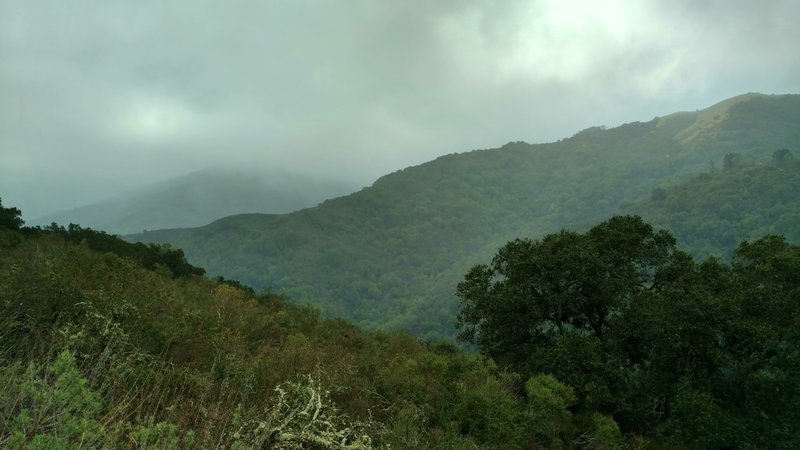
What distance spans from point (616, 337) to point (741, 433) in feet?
22.2

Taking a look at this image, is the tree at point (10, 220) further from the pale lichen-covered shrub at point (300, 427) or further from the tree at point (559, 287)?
the pale lichen-covered shrub at point (300, 427)

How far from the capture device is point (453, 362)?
51.8ft

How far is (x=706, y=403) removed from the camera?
55.4ft

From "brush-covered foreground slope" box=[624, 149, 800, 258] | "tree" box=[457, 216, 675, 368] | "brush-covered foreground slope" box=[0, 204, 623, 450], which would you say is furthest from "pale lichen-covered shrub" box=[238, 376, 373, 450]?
"brush-covered foreground slope" box=[624, 149, 800, 258]

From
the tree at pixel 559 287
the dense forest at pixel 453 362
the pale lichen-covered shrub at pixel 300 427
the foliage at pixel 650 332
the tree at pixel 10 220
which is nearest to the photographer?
the dense forest at pixel 453 362

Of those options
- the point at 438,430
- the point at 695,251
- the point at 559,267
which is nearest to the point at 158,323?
the point at 438,430

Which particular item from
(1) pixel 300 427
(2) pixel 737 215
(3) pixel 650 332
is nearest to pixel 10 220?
(1) pixel 300 427

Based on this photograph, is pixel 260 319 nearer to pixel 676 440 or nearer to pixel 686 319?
pixel 676 440

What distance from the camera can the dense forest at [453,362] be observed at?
6527 millimetres

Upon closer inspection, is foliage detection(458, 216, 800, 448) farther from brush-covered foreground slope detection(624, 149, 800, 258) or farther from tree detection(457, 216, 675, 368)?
brush-covered foreground slope detection(624, 149, 800, 258)

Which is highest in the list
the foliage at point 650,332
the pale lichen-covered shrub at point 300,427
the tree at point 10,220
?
the tree at point 10,220

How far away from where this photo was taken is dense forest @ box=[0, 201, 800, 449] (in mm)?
6527

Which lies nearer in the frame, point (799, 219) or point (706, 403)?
point (706, 403)

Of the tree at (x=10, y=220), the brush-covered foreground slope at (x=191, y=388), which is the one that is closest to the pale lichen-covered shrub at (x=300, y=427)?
the brush-covered foreground slope at (x=191, y=388)
